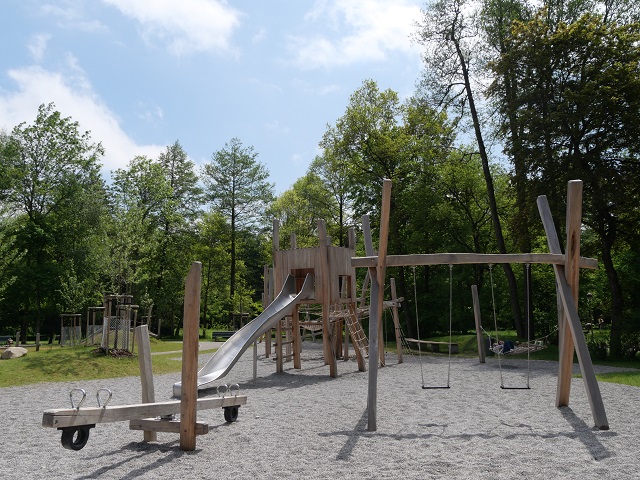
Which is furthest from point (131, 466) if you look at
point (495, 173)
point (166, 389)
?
point (495, 173)

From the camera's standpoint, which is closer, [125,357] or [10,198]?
[125,357]

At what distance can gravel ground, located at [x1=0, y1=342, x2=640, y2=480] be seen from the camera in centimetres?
573

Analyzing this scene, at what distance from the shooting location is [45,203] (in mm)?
35281

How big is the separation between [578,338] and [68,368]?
1298cm

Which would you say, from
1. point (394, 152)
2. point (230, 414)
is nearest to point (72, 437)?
point (230, 414)

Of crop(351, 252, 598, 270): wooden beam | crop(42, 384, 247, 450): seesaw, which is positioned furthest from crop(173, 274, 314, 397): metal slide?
crop(351, 252, 598, 270): wooden beam

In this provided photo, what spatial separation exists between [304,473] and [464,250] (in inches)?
1125

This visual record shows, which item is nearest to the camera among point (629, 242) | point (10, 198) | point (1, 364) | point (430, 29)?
point (1, 364)

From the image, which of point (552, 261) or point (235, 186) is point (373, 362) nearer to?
point (552, 261)

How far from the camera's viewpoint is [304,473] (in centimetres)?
561

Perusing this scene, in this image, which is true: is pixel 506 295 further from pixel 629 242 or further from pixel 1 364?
pixel 1 364

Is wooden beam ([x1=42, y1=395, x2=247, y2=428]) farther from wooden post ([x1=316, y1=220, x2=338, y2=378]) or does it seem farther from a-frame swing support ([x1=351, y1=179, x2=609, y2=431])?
wooden post ([x1=316, y1=220, x2=338, y2=378])

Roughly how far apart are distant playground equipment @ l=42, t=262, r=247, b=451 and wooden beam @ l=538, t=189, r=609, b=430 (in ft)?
16.7

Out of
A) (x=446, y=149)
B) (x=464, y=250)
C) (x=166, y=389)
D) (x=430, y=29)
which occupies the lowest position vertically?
(x=166, y=389)
